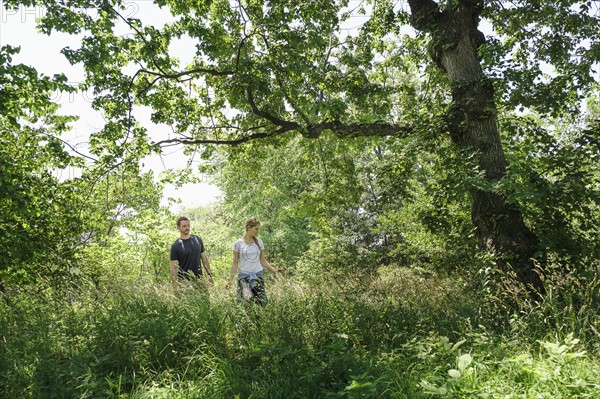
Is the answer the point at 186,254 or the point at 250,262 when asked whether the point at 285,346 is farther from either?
the point at 186,254

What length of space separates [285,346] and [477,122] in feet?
15.6

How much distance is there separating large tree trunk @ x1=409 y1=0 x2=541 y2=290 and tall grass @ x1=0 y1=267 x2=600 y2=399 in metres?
1.03

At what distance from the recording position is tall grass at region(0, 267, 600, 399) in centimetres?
324

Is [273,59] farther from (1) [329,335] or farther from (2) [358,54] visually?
(1) [329,335]

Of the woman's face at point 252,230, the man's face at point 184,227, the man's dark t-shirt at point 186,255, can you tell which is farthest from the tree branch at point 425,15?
the man's dark t-shirt at point 186,255

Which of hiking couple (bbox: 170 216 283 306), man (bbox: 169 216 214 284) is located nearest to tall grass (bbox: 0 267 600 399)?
hiking couple (bbox: 170 216 283 306)

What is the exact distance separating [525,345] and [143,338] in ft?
12.7

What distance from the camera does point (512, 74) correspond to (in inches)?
255

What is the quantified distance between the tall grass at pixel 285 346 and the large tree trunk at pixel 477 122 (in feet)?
3.39

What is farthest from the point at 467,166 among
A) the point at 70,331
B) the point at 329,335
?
the point at 70,331

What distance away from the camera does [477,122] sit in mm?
6555

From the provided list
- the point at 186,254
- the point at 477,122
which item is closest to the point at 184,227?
the point at 186,254

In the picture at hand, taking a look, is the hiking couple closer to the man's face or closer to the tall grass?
the man's face

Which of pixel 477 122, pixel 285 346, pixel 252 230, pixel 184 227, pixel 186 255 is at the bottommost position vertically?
pixel 285 346
